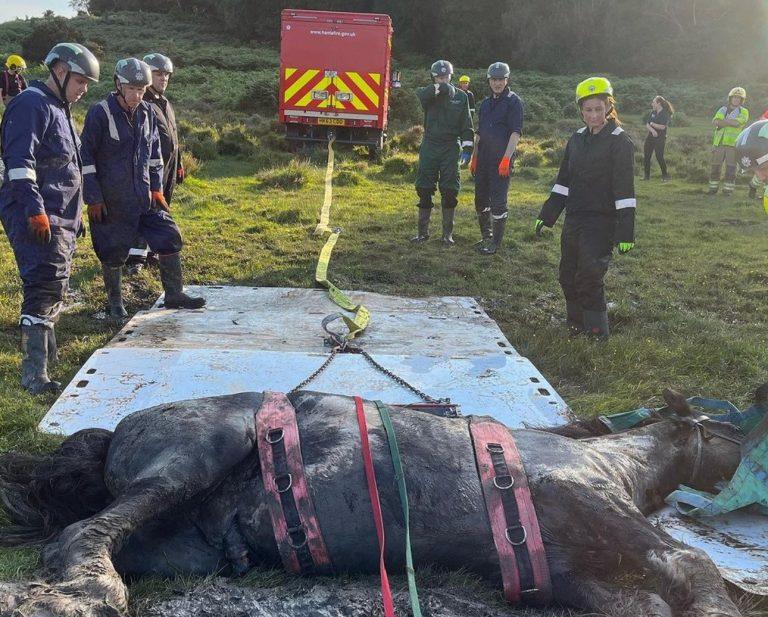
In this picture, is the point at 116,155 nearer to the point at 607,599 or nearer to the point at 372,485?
the point at 372,485

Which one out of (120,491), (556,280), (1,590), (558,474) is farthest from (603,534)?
(556,280)

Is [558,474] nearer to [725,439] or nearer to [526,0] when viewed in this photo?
[725,439]

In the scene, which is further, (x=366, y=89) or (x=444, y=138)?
(x=366, y=89)

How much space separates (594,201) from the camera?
5.42 meters

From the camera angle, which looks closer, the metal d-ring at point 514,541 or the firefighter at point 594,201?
the metal d-ring at point 514,541

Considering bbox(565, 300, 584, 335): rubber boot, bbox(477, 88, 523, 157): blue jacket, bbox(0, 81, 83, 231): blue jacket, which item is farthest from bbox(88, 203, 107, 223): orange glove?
bbox(477, 88, 523, 157): blue jacket

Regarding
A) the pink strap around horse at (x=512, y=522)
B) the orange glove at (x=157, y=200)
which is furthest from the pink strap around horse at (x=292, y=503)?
the orange glove at (x=157, y=200)

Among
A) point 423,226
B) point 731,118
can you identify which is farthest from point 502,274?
point 731,118

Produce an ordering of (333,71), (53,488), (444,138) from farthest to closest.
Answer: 1. (333,71)
2. (444,138)
3. (53,488)

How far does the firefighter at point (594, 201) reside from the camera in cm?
526

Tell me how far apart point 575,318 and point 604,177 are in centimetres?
122

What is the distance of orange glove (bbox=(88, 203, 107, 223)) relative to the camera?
523cm

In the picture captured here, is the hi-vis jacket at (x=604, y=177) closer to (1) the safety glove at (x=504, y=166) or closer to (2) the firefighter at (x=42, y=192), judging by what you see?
(1) the safety glove at (x=504, y=166)

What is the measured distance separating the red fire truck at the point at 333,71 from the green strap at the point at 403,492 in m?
12.9
